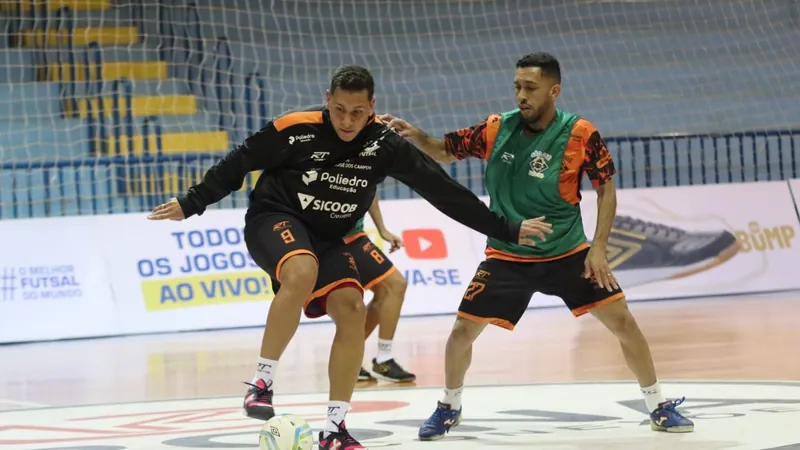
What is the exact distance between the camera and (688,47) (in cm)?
1767

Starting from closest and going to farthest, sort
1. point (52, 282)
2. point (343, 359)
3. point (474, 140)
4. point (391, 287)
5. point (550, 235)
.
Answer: point (343, 359) < point (550, 235) < point (474, 140) < point (391, 287) < point (52, 282)

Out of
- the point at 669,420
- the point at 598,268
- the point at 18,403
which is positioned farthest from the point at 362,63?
the point at 669,420

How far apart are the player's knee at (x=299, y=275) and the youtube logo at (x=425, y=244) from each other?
312 inches

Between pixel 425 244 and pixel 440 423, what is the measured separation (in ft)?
24.7

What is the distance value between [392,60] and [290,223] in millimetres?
12193

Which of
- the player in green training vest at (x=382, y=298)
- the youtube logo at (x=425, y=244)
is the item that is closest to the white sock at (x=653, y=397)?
the player in green training vest at (x=382, y=298)

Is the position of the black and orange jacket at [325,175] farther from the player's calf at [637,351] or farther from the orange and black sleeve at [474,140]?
the player's calf at [637,351]

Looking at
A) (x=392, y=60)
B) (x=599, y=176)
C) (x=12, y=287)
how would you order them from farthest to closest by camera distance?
(x=392, y=60), (x=12, y=287), (x=599, y=176)

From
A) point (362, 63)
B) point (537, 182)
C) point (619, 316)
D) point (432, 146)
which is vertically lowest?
point (619, 316)

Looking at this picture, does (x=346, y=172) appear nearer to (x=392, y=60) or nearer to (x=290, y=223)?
(x=290, y=223)

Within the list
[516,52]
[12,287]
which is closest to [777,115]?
[516,52]

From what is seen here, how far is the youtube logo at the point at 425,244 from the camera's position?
Answer: 13.0 m

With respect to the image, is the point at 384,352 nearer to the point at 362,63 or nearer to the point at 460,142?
the point at 460,142

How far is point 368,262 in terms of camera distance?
7984 millimetres
